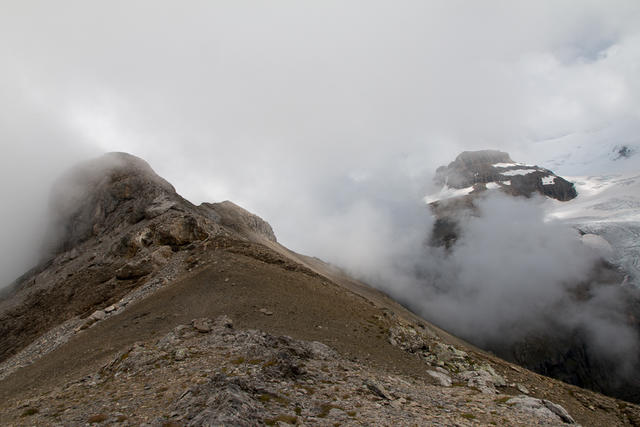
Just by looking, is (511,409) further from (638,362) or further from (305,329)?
(638,362)

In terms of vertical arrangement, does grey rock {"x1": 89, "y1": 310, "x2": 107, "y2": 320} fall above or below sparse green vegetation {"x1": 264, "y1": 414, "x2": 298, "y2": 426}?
below

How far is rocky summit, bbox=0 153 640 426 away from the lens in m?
15.1

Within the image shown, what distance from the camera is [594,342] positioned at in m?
186

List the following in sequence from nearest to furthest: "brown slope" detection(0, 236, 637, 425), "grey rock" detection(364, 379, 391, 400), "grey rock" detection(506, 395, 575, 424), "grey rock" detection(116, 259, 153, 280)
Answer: "grey rock" detection(364, 379, 391, 400)
"grey rock" detection(506, 395, 575, 424)
"brown slope" detection(0, 236, 637, 425)
"grey rock" detection(116, 259, 153, 280)

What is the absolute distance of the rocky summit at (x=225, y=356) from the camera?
49.6 ft

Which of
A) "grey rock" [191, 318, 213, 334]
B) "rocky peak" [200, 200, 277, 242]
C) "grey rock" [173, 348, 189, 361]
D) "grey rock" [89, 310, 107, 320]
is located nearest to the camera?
"grey rock" [173, 348, 189, 361]

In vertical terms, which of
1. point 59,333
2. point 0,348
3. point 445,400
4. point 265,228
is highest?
point 265,228

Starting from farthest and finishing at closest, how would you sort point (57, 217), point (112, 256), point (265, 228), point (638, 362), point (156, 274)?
point (638, 362) → point (265, 228) → point (57, 217) → point (112, 256) → point (156, 274)

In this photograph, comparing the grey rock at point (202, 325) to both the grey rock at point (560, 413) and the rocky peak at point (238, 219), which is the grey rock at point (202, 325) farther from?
the rocky peak at point (238, 219)

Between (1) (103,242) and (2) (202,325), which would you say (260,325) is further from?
(1) (103,242)

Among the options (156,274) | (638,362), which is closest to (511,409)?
(156,274)

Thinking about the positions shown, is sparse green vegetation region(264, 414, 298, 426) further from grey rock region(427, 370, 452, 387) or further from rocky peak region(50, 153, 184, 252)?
rocky peak region(50, 153, 184, 252)

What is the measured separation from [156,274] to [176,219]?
13.1 metres

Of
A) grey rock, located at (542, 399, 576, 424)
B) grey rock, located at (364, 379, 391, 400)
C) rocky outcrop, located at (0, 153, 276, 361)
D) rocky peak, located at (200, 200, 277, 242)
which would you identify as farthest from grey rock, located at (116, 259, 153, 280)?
grey rock, located at (542, 399, 576, 424)
